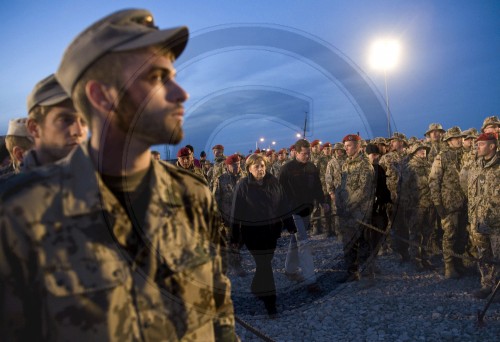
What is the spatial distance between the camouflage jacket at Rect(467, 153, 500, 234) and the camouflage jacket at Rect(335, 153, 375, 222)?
1.88 metres

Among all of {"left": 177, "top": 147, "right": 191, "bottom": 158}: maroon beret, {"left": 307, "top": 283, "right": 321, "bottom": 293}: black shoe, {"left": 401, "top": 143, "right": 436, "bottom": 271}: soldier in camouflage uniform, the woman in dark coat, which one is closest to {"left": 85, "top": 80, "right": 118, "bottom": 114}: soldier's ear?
the woman in dark coat

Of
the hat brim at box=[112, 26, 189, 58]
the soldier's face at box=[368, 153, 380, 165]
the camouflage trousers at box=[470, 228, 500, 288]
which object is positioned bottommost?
the camouflage trousers at box=[470, 228, 500, 288]

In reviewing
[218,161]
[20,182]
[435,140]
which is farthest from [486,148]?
[218,161]

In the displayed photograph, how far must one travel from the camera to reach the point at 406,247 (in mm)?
9180

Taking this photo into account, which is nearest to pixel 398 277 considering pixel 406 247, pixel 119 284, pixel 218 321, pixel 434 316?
pixel 406 247

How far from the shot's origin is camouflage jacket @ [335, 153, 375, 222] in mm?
7578

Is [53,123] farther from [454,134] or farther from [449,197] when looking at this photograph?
[454,134]

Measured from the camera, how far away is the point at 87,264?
136cm

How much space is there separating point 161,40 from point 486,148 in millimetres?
6930

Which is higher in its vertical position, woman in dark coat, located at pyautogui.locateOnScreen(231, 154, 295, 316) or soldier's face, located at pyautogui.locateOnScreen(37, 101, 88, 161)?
soldier's face, located at pyautogui.locateOnScreen(37, 101, 88, 161)

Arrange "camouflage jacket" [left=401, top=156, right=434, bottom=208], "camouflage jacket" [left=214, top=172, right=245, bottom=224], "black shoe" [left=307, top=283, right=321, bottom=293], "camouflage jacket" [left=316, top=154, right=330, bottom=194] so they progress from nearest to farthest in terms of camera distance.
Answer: "black shoe" [left=307, top=283, right=321, bottom=293] < "camouflage jacket" [left=401, top=156, right=434, bottom=208] < "camouflage jacket" [left=214, top=172, right=245, bottom=224] < "camouflage jacket" [left=316, top=154, right=330, bottom=194]

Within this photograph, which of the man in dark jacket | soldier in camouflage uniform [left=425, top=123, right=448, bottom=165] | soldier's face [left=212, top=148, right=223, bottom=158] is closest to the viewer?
the man in dark jacket

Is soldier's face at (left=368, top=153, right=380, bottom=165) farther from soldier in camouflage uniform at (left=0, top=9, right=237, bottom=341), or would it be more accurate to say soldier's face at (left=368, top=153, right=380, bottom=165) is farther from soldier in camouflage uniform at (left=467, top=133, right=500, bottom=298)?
soldier in camouflage uniform at (left=0, top=9, right=237, bottom=341)

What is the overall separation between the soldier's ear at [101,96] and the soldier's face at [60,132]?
31.0 inches
